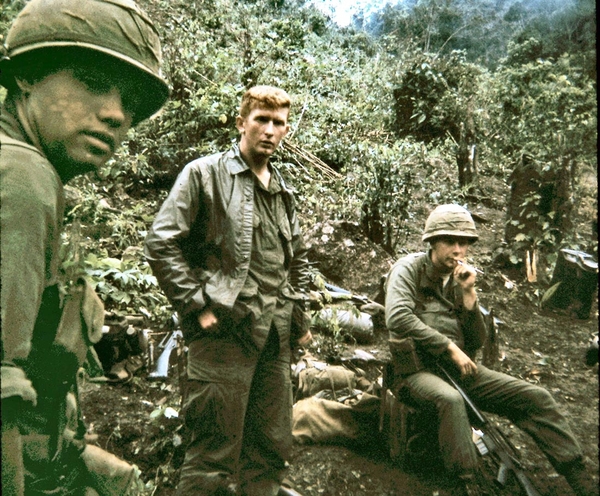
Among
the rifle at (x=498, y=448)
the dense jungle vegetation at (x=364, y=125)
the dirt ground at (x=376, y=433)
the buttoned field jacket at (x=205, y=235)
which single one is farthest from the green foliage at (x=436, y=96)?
the buttoned field jacket at (x=205, y=235)

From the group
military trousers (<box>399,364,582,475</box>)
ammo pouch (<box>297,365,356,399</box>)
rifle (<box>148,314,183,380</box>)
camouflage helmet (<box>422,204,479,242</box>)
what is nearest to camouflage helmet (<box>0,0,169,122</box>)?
camouflage helmet (<box>422,204,479,242</box>)

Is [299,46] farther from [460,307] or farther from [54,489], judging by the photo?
[54,489]

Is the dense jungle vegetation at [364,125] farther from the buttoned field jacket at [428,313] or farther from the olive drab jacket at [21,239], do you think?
the olive drab jacket at [21,239]

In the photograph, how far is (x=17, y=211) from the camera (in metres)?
0.64

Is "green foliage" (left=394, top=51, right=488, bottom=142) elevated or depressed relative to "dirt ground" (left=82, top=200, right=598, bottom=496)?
elevated

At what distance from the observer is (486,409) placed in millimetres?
2354

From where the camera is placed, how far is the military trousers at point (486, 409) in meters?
2.06

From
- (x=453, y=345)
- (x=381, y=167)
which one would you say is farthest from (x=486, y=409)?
(x=381, y=167)

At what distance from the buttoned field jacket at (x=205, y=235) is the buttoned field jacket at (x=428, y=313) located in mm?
680

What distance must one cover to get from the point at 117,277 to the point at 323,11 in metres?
2.69

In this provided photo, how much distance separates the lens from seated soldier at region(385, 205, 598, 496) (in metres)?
2.14

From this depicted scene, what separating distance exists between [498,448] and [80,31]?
7.10 ft

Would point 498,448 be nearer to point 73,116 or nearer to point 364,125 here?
point 73,116

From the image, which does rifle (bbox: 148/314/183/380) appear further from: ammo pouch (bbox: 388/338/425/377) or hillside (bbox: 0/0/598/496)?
ammo pouch (bbox: 388/338/425/377)
